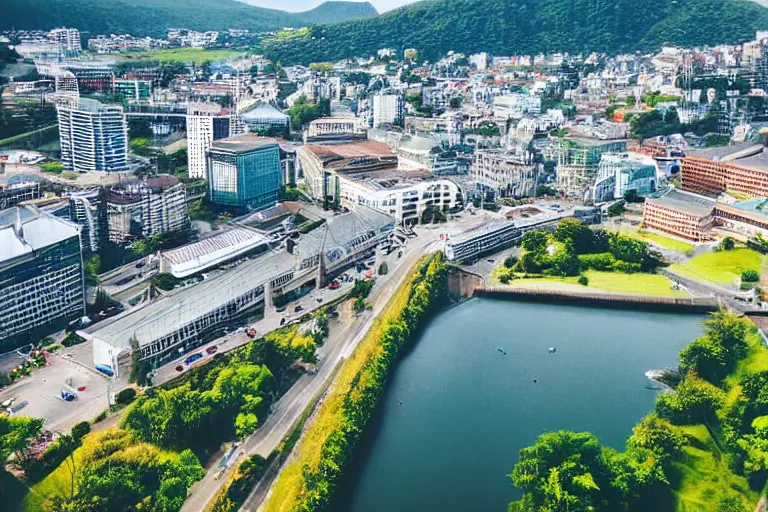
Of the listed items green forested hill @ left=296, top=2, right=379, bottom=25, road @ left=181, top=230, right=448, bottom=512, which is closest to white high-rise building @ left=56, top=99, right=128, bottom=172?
road @ left=181, top=230, right=448, bottom=512

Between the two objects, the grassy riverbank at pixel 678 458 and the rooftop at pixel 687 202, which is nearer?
the grassy riverbank at pixel 678 458

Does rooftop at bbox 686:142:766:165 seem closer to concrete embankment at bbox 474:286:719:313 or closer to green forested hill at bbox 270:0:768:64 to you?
concrete embankment at bbox 474:286:719:313

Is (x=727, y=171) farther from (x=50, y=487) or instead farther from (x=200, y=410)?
(x=50, y=487)

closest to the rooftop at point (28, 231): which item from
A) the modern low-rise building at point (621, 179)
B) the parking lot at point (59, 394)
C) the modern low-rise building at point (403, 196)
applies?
the parking lot at point (59, 394)

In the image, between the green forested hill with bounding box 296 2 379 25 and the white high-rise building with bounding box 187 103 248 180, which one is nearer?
the white high-rise building with bounding box 187 103 248 180

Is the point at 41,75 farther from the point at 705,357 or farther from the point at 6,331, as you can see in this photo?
the point at 705,357

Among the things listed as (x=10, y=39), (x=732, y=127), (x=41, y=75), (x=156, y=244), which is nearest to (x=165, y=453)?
(x=156, y=244)

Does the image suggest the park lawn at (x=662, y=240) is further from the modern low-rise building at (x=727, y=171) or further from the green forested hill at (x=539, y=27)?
the green forested hill at (x=539, y=27)
